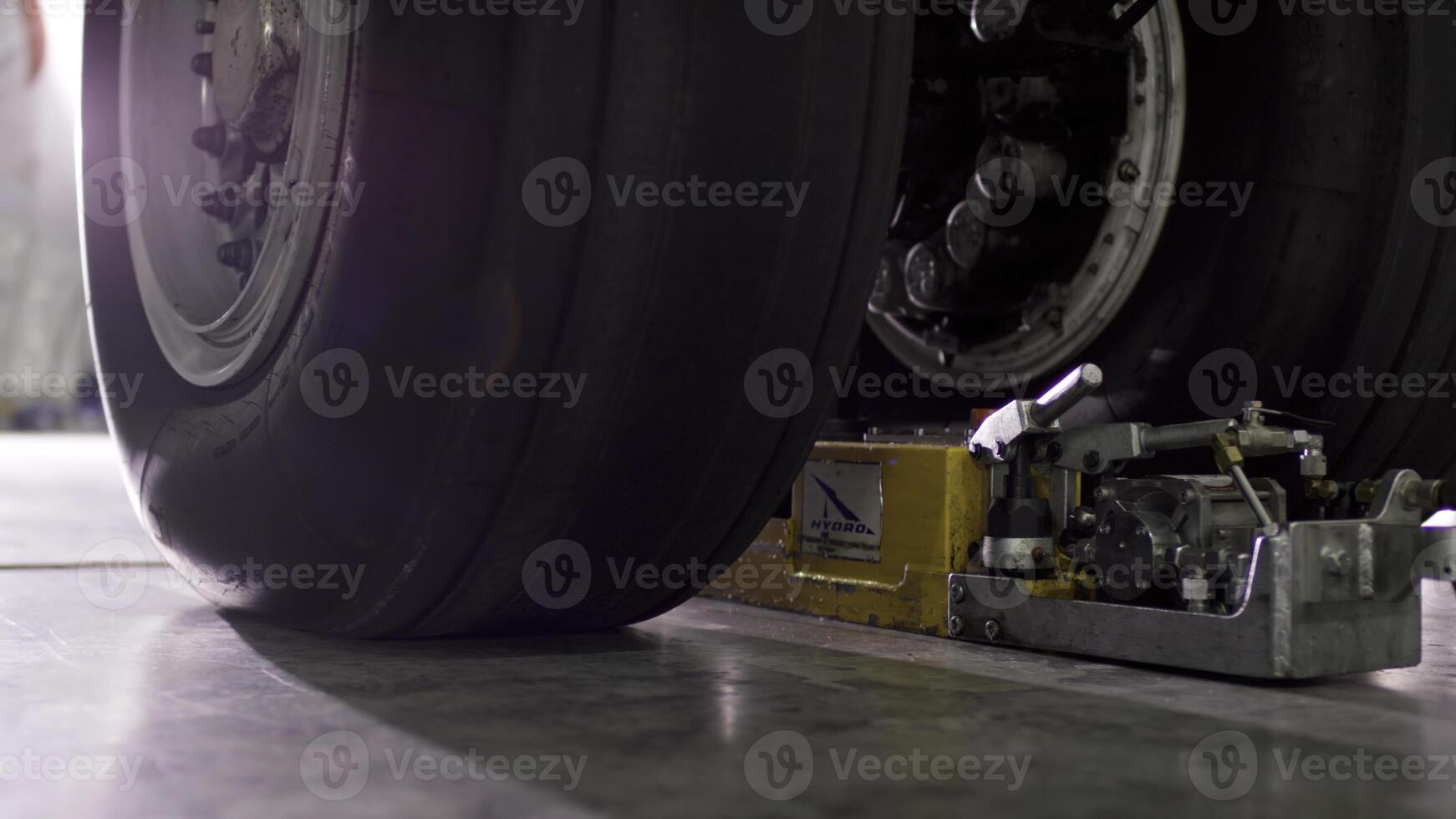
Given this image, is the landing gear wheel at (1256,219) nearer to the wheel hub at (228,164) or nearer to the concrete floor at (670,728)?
the concrete floor at (670,728)

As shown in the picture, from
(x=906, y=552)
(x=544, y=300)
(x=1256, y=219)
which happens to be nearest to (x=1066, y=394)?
(x=906, y=552)

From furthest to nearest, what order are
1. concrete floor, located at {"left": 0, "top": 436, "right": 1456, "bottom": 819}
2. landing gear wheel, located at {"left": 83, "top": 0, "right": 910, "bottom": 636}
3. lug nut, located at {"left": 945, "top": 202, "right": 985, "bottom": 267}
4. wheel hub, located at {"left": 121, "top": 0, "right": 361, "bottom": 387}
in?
1. lug nut, located at {"left": 945, "top": 202, "right": 985, "bottom": 267}
2. wheel hub, located at {"left": 121, "top": 0, "right": 361, "bottom": 387}
3. landing gear wheel, located at {"left": 83, "top": 0, "right": 910, "bottom": 636}
4. concrete floor, located at {"left": 0, "top": 436, "right": 1456, "bottom": 819}

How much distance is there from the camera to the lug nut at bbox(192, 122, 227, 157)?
216 cm

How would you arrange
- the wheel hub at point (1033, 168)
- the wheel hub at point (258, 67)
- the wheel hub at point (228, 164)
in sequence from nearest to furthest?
the wheel hub at point (228, 164)
the wheel hub at point (258, 67)
the wheel hub at point (1033, 168)

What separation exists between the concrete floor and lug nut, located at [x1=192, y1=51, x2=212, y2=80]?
0.85m

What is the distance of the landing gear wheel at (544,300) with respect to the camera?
55.4 inches

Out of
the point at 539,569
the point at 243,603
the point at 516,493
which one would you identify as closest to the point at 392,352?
the point at 516,493

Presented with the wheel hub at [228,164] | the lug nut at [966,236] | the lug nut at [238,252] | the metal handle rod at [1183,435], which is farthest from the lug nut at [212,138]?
the metal handle rod at [1183,435]

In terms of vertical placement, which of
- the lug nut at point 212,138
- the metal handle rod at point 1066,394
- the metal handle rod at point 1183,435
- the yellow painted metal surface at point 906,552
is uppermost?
the lug nut at point 212,138

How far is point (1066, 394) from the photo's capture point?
172 centimetres

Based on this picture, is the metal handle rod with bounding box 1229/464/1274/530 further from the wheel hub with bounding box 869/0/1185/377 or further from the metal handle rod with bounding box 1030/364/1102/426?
the wheel hub with bounding box 869/0/1185/377

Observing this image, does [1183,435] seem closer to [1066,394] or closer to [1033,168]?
[1066,394]

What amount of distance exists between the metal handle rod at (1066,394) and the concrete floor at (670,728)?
0.31 metres

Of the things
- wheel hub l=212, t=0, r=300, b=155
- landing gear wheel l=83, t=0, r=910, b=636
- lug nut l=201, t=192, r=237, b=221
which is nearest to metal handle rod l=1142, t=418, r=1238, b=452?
landing gear wheel l=83, t=0, r=910, b=636
